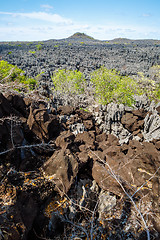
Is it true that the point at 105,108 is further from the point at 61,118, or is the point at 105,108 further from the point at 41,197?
the point at 41,197

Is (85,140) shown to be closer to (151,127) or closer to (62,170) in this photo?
(62,170)

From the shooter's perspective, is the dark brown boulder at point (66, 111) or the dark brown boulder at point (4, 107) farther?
the dark brown boulder at point (66, 111)

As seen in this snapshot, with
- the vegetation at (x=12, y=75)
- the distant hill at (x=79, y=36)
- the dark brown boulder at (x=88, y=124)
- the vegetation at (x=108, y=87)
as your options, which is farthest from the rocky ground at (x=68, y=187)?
the distant hill at (x=79, y=36)

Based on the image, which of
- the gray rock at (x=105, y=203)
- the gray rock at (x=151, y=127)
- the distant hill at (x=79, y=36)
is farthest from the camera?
the distant hill at (x=79, y=36)

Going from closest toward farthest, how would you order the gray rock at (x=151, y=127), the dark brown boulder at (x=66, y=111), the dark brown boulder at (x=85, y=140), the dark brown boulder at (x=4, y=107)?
the dark brown boulder at (x=4, y=107) → the dark brown boulder at (x=85, y=140) → the gray rock at (x=151, y=127) → the dark brown boulder at (x=66, y=111)

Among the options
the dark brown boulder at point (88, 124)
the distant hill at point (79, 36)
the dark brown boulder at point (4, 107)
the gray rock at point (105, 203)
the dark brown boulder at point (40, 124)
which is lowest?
the gray rock at point (105, 203)

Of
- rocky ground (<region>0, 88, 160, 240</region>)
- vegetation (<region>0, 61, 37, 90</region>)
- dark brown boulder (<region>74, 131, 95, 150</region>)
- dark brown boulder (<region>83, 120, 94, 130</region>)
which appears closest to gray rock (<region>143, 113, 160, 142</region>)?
rocky ground (<region>0, 88, 160, 240</region>)

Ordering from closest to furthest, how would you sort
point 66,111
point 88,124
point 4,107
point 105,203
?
point 105,203 < point 4,107 < point 88,124 < point 66,111

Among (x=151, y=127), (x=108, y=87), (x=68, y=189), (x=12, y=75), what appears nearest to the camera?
(x=68, y=189)

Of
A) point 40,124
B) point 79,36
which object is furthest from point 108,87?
point 79,36

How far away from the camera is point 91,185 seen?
5094mm

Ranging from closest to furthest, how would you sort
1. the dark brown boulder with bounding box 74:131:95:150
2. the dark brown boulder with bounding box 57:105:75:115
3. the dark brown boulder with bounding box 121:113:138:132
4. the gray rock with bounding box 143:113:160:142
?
the dark brown boulder with bounding box 74:131:95:150 < the gray rock with bounding box 143:113:160:142 < the dark brown boulder with bounding box 121:113:138:132 < the dark brown boulder with bounding box 57:105:75:115

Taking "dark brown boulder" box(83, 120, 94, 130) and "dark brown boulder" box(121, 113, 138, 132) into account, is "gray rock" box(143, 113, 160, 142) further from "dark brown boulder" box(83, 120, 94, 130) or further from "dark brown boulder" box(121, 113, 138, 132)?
"dark brown boulder" box(83, 120, 94, 130)

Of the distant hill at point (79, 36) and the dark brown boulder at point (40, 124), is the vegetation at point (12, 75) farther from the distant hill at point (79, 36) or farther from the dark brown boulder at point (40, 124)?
the distant hill at point (79, 36)
